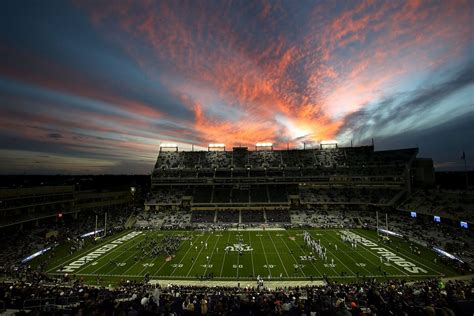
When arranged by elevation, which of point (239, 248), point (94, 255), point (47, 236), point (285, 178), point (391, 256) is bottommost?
point (94, 255)

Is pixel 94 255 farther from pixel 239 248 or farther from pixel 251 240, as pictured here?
pixel 251 240

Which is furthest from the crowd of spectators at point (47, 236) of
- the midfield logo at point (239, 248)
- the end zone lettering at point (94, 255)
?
the midfield logo at point (239, 248)

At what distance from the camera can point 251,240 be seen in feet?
133

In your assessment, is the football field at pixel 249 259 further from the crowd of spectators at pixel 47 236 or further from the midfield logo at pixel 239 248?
the crowd of spectators at pixel 47 236

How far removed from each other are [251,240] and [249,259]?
960 cm

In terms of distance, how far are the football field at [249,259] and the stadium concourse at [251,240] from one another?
0.21 metres

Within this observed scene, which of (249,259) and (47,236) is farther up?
(47,236)

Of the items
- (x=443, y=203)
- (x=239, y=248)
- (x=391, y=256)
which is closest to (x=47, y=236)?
(x=239, y=248)

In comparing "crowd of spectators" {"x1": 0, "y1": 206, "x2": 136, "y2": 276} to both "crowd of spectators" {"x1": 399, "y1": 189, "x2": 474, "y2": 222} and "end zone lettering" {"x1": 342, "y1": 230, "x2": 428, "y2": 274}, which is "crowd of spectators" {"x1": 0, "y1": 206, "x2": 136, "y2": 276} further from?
"crowd of spectators" {"x1": 399, "y1": 189, "x2": 474, "y2": 222}

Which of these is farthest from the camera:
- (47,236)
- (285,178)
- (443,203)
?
(285,178)

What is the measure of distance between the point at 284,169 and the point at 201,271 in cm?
4761

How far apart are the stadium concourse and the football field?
8.3 inches

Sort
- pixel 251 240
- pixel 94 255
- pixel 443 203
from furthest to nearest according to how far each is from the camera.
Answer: pixel 443 203 → pixel 251 240 → pixel 94 255

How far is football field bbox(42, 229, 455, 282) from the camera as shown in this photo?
26.2 m
